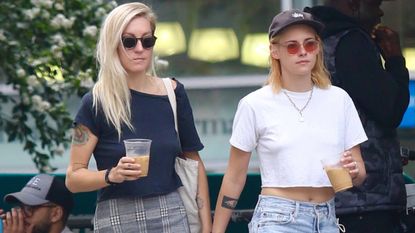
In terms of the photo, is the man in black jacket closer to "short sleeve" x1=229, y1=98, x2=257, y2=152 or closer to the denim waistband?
the denim waistband

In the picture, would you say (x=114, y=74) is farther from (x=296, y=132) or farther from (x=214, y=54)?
(x=214, y=54)

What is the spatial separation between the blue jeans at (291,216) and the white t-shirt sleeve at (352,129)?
28 cm

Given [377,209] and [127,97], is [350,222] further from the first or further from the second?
[127,97]

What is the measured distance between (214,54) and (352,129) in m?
4.99

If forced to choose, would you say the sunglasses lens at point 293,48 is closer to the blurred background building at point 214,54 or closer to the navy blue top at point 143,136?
the navy blue top at point 143,136

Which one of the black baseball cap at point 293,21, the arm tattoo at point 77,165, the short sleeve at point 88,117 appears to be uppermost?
the black baseball cap at point 293,21

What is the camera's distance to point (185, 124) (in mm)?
5082

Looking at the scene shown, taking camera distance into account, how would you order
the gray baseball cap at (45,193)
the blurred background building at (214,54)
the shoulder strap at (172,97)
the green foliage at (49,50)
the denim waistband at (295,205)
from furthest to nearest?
1. the blurred background building at (214,54)
2. the green foliage at (49,50)
3. the gray baseball cap at (45,193)
4. the shoulder strap at (172,97)
5. the denim waistband at (295,205)

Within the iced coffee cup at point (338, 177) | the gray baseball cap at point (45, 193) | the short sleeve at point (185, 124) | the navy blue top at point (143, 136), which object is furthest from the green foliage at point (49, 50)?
the iced coffee cup at point (338, 177)

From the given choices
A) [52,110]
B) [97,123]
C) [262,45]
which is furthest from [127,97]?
[262,45]

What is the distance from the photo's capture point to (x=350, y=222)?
206 inches

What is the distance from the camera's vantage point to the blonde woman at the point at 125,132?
15.9 feet

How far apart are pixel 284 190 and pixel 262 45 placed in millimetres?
4993

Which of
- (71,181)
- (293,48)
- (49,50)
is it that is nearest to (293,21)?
(293,48)
